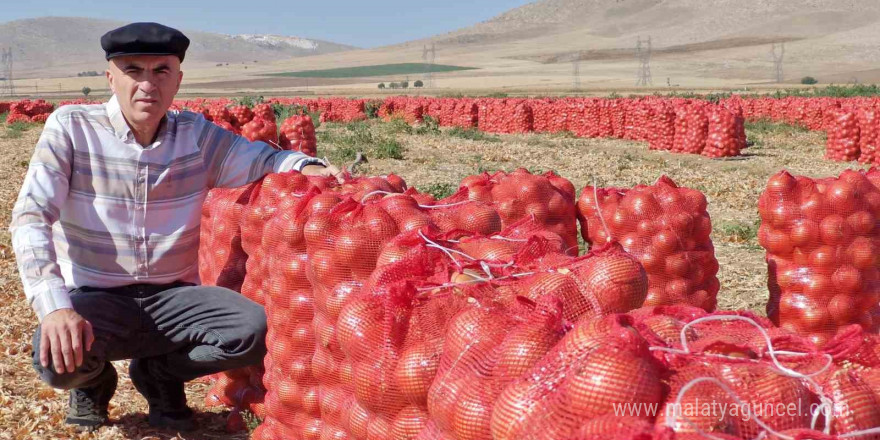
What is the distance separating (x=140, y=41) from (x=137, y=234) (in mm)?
790

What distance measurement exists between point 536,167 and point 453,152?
3.10 metres

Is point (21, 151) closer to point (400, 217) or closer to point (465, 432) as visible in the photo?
point (400, 217)

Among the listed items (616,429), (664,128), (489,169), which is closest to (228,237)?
(616,429)

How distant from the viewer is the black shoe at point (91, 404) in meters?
3.54

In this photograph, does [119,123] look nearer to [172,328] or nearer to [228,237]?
[228,237]

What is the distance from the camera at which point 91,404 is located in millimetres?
3559

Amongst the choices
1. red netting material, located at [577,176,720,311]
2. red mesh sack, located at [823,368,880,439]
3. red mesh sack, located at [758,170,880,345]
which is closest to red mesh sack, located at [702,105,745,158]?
red mesh sack, located at [758,170,880,345]

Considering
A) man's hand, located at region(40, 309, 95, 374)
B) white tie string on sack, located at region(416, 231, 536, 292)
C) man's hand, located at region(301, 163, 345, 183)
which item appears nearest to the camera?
white tie string on sack, located at region(416, 231, 536, 292)

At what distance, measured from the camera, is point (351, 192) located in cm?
338

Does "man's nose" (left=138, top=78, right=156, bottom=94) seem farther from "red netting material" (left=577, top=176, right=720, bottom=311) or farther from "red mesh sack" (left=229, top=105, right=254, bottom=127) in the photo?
"red mesh sack" (left=229, top=105, right=254, bottom=127)

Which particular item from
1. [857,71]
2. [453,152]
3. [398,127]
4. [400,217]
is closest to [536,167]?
[453,152]

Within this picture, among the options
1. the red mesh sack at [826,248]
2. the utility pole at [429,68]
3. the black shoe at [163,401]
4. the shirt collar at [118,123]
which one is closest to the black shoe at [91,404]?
the black shoe at [163,401]

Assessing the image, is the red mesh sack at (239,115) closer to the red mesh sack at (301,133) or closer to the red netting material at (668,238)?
the red mesh sack at (301,133)

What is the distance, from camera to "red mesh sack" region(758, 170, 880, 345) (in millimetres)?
4133
